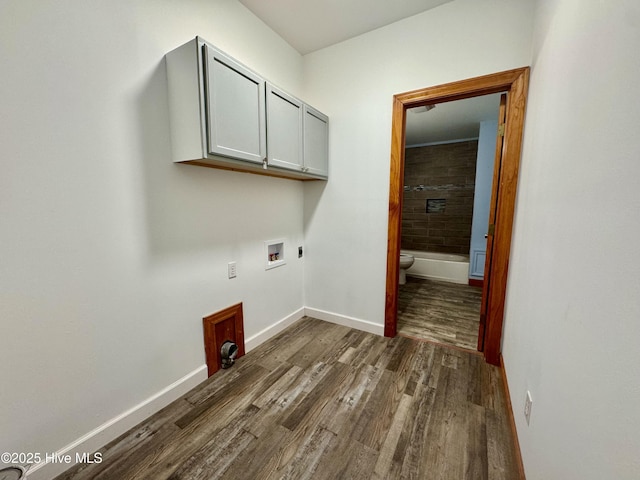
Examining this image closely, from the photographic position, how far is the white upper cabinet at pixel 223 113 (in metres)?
1.37

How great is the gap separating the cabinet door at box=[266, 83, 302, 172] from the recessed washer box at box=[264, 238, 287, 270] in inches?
27.9

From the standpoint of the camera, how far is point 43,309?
1.11 metres

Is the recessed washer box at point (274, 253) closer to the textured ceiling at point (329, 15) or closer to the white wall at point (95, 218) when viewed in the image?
the white wall at point (95, 218)

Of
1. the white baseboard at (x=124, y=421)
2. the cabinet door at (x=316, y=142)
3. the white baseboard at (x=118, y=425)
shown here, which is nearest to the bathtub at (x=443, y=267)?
the cabinet door at (x=316, y=142)

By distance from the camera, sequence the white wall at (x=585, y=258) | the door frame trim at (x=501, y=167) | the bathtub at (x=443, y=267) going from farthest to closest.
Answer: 1. the bathtub at (x=443, y=267)
2. the door frame trim at (x=501, y=167)
3. the white wall at (x=585, y=258)

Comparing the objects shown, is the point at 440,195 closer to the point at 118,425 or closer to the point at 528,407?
the point at 528,407

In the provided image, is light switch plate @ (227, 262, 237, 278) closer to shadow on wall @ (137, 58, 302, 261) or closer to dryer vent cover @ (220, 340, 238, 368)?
shadow on wall @ (137, 58, 302, 261)

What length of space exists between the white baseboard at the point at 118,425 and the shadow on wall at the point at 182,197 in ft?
2.76

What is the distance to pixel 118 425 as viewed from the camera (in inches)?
53.8

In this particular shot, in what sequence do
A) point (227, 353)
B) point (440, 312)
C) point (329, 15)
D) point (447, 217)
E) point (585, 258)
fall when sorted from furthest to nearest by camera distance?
point (447, 217)
point (440, 312)
point (329, 15)
point (227, 353)
point (585, 258)

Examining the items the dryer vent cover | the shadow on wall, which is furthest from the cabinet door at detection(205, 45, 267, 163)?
the dryer vent cover

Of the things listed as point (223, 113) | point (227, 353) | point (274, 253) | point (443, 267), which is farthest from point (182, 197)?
point (443, 267)

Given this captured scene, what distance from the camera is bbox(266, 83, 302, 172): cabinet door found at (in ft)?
5.91

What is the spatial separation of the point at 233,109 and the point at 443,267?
12.8 feet
